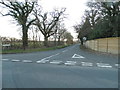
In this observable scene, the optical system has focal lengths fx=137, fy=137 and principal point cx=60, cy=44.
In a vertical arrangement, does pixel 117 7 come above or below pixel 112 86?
above

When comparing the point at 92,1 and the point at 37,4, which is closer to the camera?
the point at 92,1

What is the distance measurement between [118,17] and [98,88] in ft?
47.7

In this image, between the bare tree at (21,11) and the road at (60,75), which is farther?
the bare tree at (21,11)

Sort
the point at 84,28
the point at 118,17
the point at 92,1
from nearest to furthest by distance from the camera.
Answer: the point at 118,17, the point at 92,1, the point at 84,28

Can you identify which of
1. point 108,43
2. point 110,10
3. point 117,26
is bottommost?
point 108,43

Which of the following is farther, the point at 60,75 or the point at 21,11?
the point at 21,11

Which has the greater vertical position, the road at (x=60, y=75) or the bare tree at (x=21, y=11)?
the bare tree at (x=21, y=11)

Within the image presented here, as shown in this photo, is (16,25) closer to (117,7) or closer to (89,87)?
(117,7)

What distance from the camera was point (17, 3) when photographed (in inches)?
1090

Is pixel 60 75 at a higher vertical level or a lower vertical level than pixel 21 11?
lower

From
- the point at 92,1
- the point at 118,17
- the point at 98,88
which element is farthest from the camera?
the point at 92,1

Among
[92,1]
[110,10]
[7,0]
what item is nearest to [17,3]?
[7,0]

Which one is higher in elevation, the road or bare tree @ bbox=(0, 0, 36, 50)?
bare tree @ bbox=(0, 0, 36, 50)

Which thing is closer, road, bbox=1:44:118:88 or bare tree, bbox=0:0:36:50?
road, bbox=1:44:118:88
